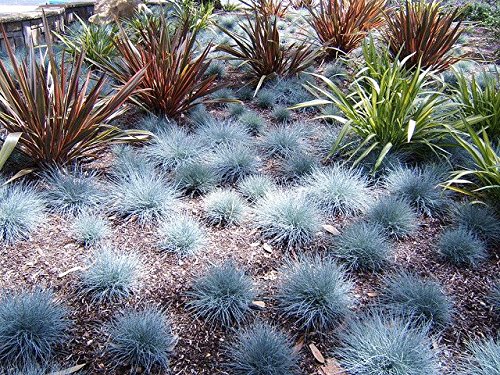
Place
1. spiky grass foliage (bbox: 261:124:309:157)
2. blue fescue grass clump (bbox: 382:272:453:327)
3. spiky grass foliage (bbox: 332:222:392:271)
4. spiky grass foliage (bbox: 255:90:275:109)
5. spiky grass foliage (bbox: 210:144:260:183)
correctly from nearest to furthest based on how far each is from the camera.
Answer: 1. blue fescue grass clump (bbox: 382:272:453:327)
2. spiky grass foliage (bbox: 332:222:392:271)
3. spiky grass foliage (bbox: 210:144:260:183)
4. spiky grass foliage (bbox: 261:124:309:157)
5. spiky grass foliage (bbox: 255:90:275:109)

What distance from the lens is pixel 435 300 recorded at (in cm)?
159

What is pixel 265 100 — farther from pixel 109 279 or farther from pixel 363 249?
pixel 109 279

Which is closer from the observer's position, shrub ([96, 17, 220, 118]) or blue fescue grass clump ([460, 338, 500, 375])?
blue fescue grass clump ([460, 338, 500, 375])

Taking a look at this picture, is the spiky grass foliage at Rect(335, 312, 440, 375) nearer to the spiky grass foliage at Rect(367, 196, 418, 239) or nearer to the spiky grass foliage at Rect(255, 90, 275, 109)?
the spiky grass foliage at Rect(367, 196, 418, 239)

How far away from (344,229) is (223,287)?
745 millimetres

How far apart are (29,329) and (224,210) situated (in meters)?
1.02

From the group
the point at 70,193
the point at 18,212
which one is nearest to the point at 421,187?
the point at 70,193

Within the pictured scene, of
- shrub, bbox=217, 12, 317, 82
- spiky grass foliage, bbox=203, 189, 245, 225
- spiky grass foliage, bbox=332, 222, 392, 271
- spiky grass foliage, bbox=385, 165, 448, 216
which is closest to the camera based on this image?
spiky grass foliage, bbox=332, 222, 392, 271

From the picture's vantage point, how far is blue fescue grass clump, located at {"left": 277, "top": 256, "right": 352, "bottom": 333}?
1.57 meters

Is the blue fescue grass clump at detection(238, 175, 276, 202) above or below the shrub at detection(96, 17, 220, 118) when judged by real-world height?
below

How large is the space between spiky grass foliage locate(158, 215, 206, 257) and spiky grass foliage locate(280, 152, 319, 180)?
2.50ft

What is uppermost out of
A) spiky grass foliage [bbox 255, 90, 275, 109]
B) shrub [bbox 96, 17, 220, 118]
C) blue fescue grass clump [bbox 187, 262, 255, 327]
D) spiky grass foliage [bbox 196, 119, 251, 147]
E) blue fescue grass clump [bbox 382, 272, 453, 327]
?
shrub [bbox 96, 17, 220, 118]

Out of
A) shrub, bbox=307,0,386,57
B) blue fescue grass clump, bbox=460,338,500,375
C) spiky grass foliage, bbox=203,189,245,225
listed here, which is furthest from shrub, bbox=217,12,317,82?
blue fescue grass clump, bbox=460,338,500,375

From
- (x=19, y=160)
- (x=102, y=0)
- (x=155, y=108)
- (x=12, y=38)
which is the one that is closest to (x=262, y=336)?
(x=19, y=160)
